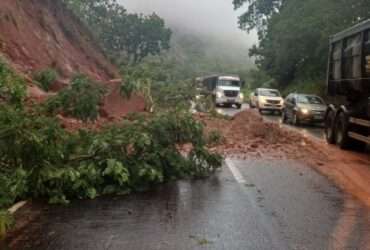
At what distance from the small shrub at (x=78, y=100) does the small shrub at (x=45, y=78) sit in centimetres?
1298

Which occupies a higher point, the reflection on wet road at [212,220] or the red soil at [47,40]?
the red soil at [47,40]

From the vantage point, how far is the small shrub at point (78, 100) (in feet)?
31.2

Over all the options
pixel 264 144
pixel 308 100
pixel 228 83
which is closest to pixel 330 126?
pixel 264 144

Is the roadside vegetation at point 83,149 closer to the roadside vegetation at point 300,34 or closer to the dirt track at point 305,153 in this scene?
the dirt track at point 305,153

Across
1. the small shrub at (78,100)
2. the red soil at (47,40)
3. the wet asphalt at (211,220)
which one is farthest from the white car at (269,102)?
the small shrub at (78,100)

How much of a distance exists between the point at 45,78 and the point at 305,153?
12.9 m

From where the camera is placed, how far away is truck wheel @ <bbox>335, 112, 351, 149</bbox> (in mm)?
14984

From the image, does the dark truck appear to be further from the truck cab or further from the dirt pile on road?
the truck cab

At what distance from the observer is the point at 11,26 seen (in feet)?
87.6

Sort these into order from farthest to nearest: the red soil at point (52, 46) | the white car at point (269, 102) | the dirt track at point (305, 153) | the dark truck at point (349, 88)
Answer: the white car at point (269, 102)
the red soil at point (52, 46)
the dark truck at point (349, 88)
the dirt track at point (305, 153)

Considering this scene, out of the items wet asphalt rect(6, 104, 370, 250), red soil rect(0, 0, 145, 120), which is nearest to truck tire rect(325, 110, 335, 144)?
wet asphalt rect(6, 104, 370, 250)

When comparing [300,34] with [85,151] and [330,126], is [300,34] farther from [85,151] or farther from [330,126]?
[85,151]

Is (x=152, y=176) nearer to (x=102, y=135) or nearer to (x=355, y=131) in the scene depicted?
(x=102, y=135)

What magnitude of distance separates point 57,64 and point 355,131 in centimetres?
1893
